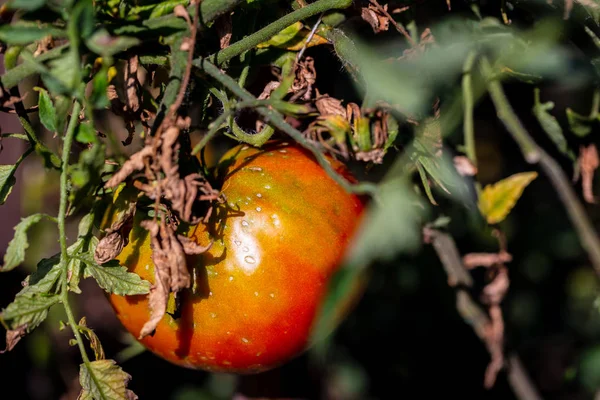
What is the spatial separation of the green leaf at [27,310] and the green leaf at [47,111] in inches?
6.0

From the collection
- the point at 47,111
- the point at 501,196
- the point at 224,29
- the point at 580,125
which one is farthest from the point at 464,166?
the point at 47,111

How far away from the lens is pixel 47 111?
600 millimetres

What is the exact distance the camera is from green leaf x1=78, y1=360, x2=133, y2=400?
639 mm

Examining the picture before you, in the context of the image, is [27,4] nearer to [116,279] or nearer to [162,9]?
[162,9]

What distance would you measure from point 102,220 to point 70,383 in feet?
2.58

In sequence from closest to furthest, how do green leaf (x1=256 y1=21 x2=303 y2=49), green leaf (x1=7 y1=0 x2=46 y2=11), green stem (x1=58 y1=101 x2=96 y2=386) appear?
green leaf (x1=7 y1=0 x2=46 y2=11)
green stem (x1=58 y1=101 x2=96 y2=386)
green leaf (x1=256 y1=21 x2=303 y2=49)

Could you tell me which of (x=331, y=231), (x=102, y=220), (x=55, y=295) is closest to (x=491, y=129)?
(x=331, y=231)

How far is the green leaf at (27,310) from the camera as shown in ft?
1.92

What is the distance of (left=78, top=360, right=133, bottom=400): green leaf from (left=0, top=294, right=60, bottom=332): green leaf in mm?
70

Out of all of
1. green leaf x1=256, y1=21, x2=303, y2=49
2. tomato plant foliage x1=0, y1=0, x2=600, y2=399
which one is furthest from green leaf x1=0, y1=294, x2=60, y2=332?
green leaf x1=256, y1=21, x2=303, y2=49

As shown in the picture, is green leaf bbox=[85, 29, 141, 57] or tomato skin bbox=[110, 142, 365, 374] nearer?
green leaf bbox=[85, 29, 141, 57]

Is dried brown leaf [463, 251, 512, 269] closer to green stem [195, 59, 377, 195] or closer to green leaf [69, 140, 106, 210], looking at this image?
green stem [195, 59, 377, 195]

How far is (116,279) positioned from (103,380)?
0.10 meters

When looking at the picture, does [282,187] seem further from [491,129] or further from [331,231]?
[491,129]
